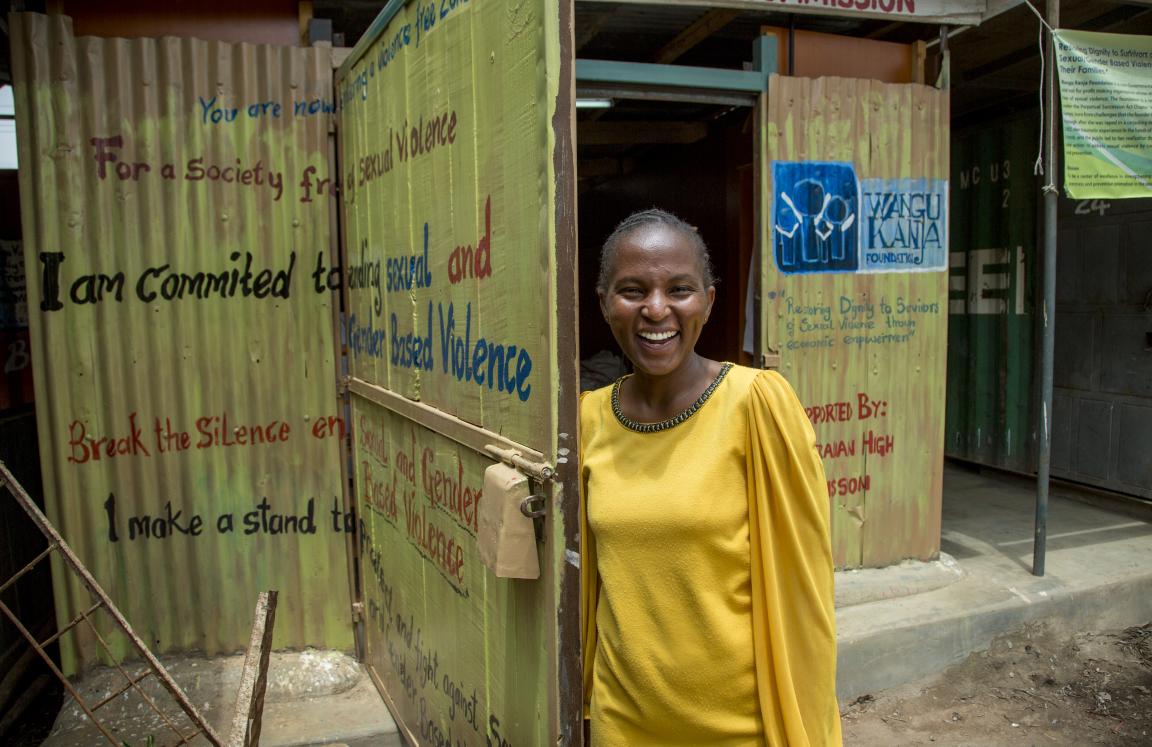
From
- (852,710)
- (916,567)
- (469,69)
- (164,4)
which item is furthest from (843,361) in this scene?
(164,4)

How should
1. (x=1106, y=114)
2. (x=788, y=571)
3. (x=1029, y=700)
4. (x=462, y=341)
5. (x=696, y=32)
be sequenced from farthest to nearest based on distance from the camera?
(x=696, y=32)
(x=1106, y=114)
(x=1029, y=700)
(x=462, y=341)
(x=788, y=571)

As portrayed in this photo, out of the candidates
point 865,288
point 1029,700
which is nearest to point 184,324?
point 865,288

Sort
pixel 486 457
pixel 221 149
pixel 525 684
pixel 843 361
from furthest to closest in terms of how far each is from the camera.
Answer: pixel 843 361 → pixel 221 149 → pixel 486 457 → pixel 525 684

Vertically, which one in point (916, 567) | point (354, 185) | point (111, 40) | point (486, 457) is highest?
point (111, 40)

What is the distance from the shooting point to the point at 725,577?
1.74 metres

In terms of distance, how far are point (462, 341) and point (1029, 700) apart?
365 centimetres

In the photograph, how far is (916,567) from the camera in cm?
478

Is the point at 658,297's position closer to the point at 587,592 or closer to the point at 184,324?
the point at 587,592

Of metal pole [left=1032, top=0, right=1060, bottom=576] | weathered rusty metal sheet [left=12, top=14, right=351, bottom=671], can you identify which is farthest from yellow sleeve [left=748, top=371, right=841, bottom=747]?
metal pole [left=1032, top=0, right=1060, bottom=576]

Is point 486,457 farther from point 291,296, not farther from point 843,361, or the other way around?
point 843,361

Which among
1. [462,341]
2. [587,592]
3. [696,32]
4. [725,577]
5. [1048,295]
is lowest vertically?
[587,592]

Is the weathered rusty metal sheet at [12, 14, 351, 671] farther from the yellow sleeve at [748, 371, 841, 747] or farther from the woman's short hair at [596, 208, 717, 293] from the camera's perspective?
the yellow sleeve at [748, 371, 841, 747]

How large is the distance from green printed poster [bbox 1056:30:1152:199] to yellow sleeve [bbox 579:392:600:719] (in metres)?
3.95

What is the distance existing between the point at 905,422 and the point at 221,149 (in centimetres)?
390
